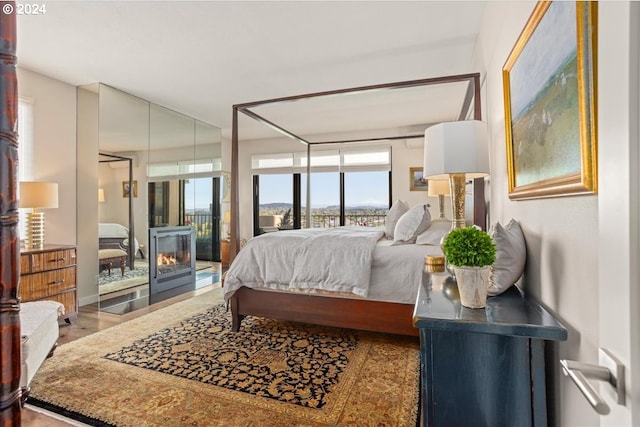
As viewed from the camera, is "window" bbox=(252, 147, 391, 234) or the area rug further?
"window" bbox=(252, 147, 391, 234)

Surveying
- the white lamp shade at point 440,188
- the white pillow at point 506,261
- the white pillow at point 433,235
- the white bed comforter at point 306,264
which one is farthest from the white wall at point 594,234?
the white lamp shade at point 440,188

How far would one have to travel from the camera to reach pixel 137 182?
14.1 ft

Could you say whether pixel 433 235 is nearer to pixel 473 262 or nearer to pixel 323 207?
pixel 473 262

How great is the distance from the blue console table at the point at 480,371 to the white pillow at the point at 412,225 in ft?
5.59

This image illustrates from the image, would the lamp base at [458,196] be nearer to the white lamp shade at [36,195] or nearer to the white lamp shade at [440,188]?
the white lamp shade at [440,188]

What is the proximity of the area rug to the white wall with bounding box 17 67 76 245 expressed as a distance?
1.58 metres

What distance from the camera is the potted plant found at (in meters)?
1.14

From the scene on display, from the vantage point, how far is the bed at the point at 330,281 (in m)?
2.56

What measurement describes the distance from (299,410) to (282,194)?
5.32m

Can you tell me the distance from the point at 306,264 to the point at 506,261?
1.71 meters

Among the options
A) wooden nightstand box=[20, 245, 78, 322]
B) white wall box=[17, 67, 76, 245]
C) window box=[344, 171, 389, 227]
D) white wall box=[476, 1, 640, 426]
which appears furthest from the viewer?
window box=[344, 171, 389, 227]

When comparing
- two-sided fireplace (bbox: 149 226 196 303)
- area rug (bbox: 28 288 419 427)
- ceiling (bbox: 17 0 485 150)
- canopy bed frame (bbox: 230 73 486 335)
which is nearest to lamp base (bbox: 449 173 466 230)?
canopy bed frame (bbox: 230 73 486 335)

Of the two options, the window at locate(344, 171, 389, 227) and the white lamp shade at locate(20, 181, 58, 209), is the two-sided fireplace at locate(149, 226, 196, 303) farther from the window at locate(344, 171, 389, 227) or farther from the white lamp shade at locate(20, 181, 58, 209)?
the window at locate(344, 171, 389, 227)

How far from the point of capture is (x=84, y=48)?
299cm
